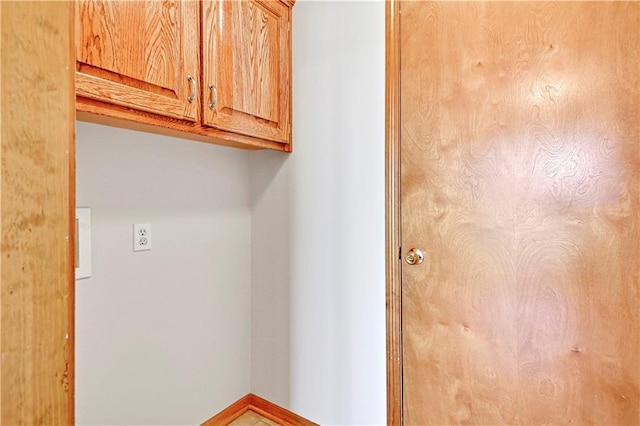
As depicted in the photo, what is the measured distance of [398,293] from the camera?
1.31 meters

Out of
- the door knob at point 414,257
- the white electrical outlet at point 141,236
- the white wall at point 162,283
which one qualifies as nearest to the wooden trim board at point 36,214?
the white wall at point 162,283

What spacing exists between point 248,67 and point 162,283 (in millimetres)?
904

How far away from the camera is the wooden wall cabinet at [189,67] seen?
92cm

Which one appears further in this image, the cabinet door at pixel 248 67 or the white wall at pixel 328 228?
the white wall at pixel 328 228

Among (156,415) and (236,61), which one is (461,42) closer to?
(236,61)

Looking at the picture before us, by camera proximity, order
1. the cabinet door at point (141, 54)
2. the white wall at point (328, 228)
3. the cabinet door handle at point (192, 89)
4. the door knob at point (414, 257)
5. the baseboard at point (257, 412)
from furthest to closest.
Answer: the baseboard at point (257, 412), the white wall at point (328, 228), the door knob at point (414, 257), the cabinet door handle at point (192, 89), the cabinet door at point (141, 54)

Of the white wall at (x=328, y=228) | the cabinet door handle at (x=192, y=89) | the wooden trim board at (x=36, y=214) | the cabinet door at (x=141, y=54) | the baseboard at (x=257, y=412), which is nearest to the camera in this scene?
the wooden trim board at (x=36, y=214)

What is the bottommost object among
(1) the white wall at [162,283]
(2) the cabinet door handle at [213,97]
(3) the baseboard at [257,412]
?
(3) the baseboard at [257,412]

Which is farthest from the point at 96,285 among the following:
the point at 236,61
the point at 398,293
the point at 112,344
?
the point at 398,293

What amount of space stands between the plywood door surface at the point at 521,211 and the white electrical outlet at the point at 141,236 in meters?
0.97

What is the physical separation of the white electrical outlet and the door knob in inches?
38.5

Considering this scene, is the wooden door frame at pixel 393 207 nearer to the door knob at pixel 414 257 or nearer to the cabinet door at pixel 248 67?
the door knob at pixel 414 257

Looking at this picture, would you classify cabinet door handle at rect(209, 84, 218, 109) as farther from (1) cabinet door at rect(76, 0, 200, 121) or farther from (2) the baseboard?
(2) the baseboard

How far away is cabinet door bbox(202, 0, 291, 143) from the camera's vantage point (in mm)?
1191
